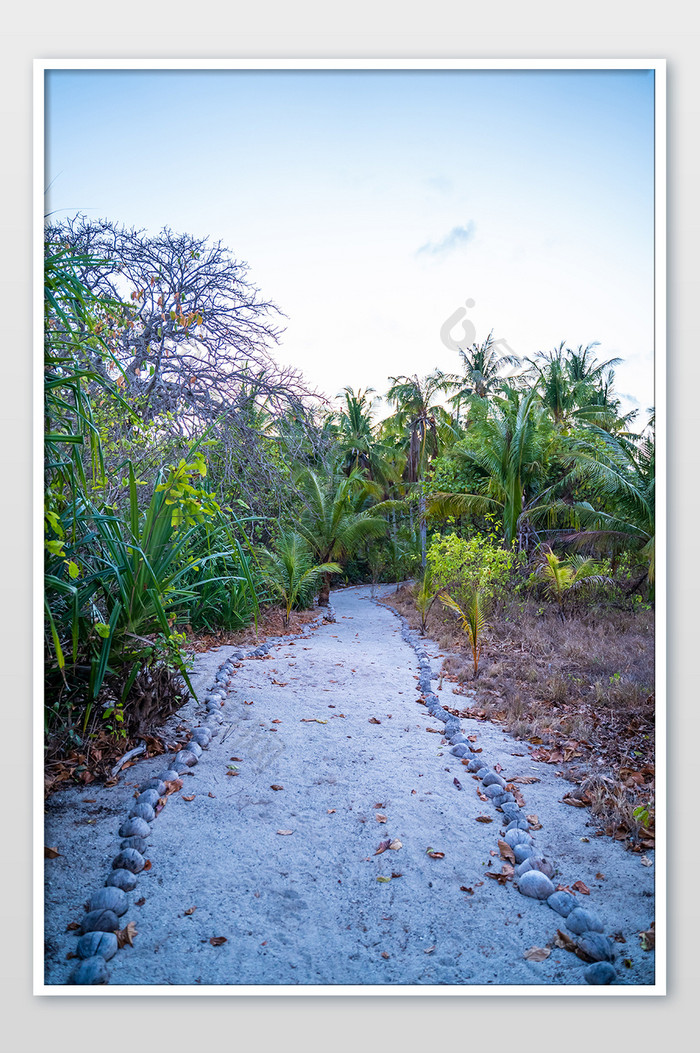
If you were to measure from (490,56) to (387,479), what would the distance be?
27.2 ft

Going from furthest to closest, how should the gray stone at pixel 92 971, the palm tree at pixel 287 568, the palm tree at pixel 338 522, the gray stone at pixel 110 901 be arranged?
Result: the palm tree at pixel 338 522 → the palm tree at pixel 287 568 → the gray stone at pixel 110 901 → the gray stone at pixel 92 971

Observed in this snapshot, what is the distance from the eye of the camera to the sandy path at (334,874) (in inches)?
67.9

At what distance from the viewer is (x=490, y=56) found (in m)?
2.22

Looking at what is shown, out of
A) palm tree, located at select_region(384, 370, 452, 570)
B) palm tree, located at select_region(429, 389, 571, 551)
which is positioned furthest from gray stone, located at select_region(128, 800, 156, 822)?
palm tree, located at select_region(429, 389, 571, 551)

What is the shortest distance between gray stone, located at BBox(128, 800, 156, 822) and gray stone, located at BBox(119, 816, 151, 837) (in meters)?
0.05

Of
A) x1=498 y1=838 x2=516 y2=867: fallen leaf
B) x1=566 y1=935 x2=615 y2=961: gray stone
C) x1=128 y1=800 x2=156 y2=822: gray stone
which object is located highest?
x1=128 y1=800 x2=156 y2=822: gray stone

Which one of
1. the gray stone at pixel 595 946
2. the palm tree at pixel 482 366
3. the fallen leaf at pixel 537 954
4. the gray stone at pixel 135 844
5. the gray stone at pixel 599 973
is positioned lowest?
the gray stone at pixel 599 973

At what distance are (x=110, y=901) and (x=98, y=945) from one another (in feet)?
0.41

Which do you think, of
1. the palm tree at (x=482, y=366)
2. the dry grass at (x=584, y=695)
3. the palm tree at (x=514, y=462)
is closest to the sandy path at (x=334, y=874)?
the dry grass at (x=584, y=695)

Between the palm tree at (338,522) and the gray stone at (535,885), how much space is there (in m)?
7.49

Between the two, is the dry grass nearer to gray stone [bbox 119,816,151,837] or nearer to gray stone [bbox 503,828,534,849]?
gray stone [bbox 503,828,534,849]

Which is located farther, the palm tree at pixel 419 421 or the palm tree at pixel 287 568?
the palm tree at pixel 287 568

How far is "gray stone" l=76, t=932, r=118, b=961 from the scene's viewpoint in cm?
169

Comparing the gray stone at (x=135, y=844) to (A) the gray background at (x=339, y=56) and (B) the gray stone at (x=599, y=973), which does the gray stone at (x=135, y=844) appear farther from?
(B) the gray stone at (x=599, y=973)
